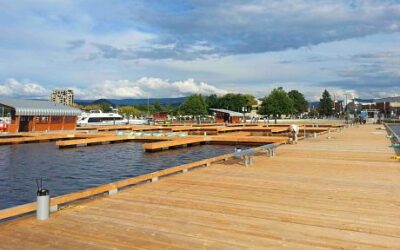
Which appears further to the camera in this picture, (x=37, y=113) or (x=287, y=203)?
(x=37, y=113)

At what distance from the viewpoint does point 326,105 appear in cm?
12238

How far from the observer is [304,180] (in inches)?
376

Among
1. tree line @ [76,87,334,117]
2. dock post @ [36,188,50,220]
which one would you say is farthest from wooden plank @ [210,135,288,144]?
tree line @ [76,87,334,117]

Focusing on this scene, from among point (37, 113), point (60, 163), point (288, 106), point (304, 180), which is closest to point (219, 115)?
point (288, 106)

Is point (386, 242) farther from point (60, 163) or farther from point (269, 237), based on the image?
point (60, 163)

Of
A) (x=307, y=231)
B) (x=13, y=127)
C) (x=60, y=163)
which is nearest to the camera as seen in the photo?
(x=307, y=231)

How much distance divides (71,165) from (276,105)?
8599 cm

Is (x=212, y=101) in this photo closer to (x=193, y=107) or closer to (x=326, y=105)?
(x=326, y=105)

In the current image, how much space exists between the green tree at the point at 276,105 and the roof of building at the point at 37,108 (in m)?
67.6

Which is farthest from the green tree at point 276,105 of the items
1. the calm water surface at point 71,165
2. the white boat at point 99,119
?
the calm water surface at point 71,165

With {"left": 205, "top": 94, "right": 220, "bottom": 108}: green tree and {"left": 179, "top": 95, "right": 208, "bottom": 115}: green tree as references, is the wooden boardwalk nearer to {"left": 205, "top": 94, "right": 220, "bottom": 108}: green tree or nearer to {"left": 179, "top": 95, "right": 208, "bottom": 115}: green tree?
{"left": 179, "top": 95, "right": 208, "bottom": 115}: green tree

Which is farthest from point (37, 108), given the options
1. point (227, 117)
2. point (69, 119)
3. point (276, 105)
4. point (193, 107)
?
point (276, 105)

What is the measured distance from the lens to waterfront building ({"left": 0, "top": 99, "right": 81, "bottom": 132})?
35.1 metres

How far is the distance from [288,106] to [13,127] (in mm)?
79433
